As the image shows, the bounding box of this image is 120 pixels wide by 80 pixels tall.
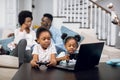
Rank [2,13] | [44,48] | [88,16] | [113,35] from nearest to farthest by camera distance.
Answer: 1. [44,48]
2. [113,35]
3. [88,16]
4. [2,13]

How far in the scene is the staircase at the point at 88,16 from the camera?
5.97 m

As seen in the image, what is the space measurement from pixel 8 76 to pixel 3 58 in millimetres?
236

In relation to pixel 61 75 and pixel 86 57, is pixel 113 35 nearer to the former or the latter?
pixel 86 57

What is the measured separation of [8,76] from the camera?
3.10 meters

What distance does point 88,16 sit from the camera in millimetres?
6273

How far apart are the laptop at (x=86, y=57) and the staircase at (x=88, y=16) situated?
428 cm

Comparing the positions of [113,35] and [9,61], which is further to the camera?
[113,35]

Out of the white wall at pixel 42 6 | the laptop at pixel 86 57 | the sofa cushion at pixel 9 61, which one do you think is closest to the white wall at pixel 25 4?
the white wall at pixel 42 6

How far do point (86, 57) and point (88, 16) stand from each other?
15.7 feet

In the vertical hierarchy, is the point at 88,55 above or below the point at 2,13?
below

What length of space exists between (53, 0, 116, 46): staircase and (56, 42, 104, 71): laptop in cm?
428

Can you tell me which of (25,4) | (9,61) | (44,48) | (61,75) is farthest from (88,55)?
(25,4)

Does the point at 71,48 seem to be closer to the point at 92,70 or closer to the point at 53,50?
the point at 53,50

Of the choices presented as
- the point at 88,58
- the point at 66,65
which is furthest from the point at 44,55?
the point at 88,58
